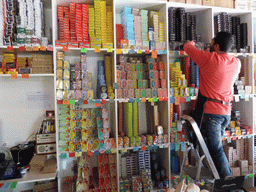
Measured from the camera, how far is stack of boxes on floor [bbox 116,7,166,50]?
2592 millimetres

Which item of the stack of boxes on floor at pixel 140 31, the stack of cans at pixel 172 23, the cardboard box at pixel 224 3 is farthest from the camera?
the cardboard box at pixel 224 3

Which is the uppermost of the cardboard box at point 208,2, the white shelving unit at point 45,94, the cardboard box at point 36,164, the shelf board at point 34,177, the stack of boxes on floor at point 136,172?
the cardboard box at point 208,2

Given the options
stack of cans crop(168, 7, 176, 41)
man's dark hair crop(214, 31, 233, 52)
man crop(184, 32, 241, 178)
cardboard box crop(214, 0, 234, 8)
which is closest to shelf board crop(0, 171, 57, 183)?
man crop(184, 32, 241, 178)

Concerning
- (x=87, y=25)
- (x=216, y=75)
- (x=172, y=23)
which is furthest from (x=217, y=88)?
(x=87, y=25)

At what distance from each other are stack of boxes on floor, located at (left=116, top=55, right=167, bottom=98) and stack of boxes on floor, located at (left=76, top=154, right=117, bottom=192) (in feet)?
3.05

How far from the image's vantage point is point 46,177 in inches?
85.5

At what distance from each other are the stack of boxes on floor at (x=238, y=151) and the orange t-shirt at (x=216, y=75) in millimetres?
901

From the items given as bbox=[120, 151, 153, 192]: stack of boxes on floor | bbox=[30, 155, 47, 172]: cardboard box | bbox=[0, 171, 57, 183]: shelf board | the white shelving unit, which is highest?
the white shelving unit

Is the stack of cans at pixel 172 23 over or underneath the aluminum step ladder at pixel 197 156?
over

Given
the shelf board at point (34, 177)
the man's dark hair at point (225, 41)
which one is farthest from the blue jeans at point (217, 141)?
the shelf board at point (34, 177)

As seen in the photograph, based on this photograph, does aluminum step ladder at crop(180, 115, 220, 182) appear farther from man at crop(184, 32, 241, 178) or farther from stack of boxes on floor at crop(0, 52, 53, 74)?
stack of boxes on floor at crop(0, 52, 53, 74)

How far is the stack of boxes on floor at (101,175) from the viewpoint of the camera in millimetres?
2502

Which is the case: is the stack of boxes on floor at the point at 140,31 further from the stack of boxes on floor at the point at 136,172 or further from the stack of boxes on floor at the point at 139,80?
the stack of boxes on floor at the point at 136,172

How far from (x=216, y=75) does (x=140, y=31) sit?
3.82ft
